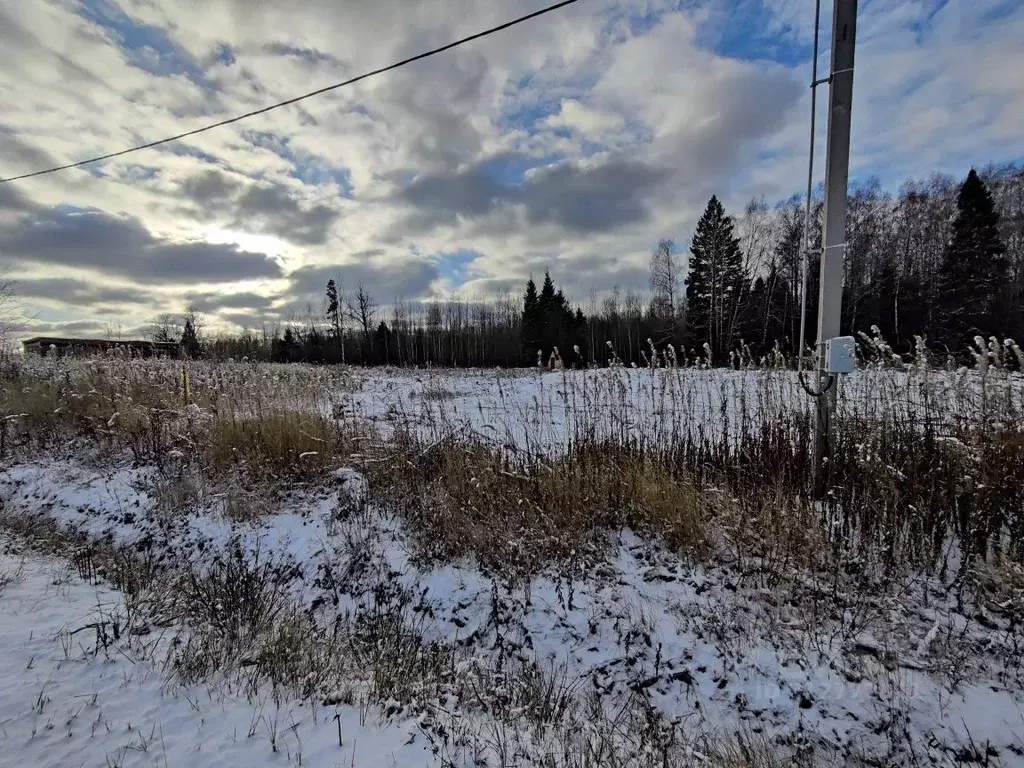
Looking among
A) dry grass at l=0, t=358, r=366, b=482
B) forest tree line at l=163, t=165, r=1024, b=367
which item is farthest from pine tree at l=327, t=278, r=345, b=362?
dry grass at l=0, t=358, r=366, b=482

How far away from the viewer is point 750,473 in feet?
13.5

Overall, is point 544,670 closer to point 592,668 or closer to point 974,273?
point 592,668

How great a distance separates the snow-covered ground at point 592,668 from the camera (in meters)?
2.09

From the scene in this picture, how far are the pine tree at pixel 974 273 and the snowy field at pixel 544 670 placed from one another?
30.7m

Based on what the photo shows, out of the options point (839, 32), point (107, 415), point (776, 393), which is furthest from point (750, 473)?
point (107, 415)

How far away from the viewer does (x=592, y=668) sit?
2.74 metres

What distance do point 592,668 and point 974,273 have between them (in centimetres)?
3605

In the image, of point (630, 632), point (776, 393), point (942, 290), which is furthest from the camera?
point (942, 290)

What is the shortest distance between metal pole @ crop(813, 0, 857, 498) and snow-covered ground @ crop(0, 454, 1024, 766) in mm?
1299

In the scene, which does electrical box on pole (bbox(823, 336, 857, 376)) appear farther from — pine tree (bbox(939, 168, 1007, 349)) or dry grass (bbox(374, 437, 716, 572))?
pine tree (bbox(939, 168, 1007, 349))

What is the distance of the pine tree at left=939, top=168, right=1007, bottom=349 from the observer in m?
25.6

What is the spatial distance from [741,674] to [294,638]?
2.73 meters

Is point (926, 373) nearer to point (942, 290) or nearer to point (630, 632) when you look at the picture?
point (630, 632)

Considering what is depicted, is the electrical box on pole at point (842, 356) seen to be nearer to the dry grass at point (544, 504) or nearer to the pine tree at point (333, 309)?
the dry grass at point (544, 504)
